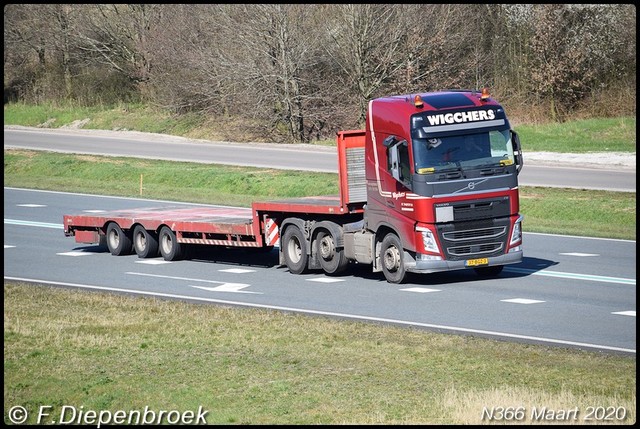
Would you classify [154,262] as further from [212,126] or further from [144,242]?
[212,126]

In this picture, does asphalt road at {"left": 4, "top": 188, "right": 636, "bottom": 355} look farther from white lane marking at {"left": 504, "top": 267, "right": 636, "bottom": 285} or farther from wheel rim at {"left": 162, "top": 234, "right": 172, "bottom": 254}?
wheel rim at {"left": 162, "top": 234, "right": 172, "bottom": 254}

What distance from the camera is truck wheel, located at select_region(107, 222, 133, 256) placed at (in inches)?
994

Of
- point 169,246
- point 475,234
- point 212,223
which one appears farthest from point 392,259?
point 169,246

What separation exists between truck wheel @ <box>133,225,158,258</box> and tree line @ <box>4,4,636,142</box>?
2828 cm

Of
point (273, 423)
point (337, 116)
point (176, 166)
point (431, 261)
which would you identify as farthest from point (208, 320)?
point (337, 116)

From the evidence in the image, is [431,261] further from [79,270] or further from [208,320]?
[79,270]

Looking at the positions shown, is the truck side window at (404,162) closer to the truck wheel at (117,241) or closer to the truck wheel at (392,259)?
the truck wheel at (392,259)

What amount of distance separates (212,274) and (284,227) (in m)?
1.73

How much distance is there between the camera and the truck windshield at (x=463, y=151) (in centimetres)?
1995

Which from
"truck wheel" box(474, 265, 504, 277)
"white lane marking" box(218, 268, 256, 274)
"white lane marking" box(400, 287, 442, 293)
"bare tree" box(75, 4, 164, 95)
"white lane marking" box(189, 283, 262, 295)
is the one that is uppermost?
"bare tree" box(75, 4, 164, 95)

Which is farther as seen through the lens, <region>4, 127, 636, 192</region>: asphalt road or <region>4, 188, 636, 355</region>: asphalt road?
<region>4, 127, 636, 192</region>: asphalt road

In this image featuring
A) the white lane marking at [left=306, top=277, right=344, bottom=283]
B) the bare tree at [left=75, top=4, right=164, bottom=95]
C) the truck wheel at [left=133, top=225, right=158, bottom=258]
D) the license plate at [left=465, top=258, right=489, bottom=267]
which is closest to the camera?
the license plate at [left=465, top=258, right=489, bottom=267]

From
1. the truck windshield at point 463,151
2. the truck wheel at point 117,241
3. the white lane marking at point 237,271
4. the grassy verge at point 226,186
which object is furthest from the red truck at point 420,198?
the grassy verge at point 226,186

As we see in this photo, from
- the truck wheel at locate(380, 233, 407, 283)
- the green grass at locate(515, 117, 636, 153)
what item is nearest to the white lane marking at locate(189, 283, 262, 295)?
the truck wheel at locate(380, 233, 407, 283)
